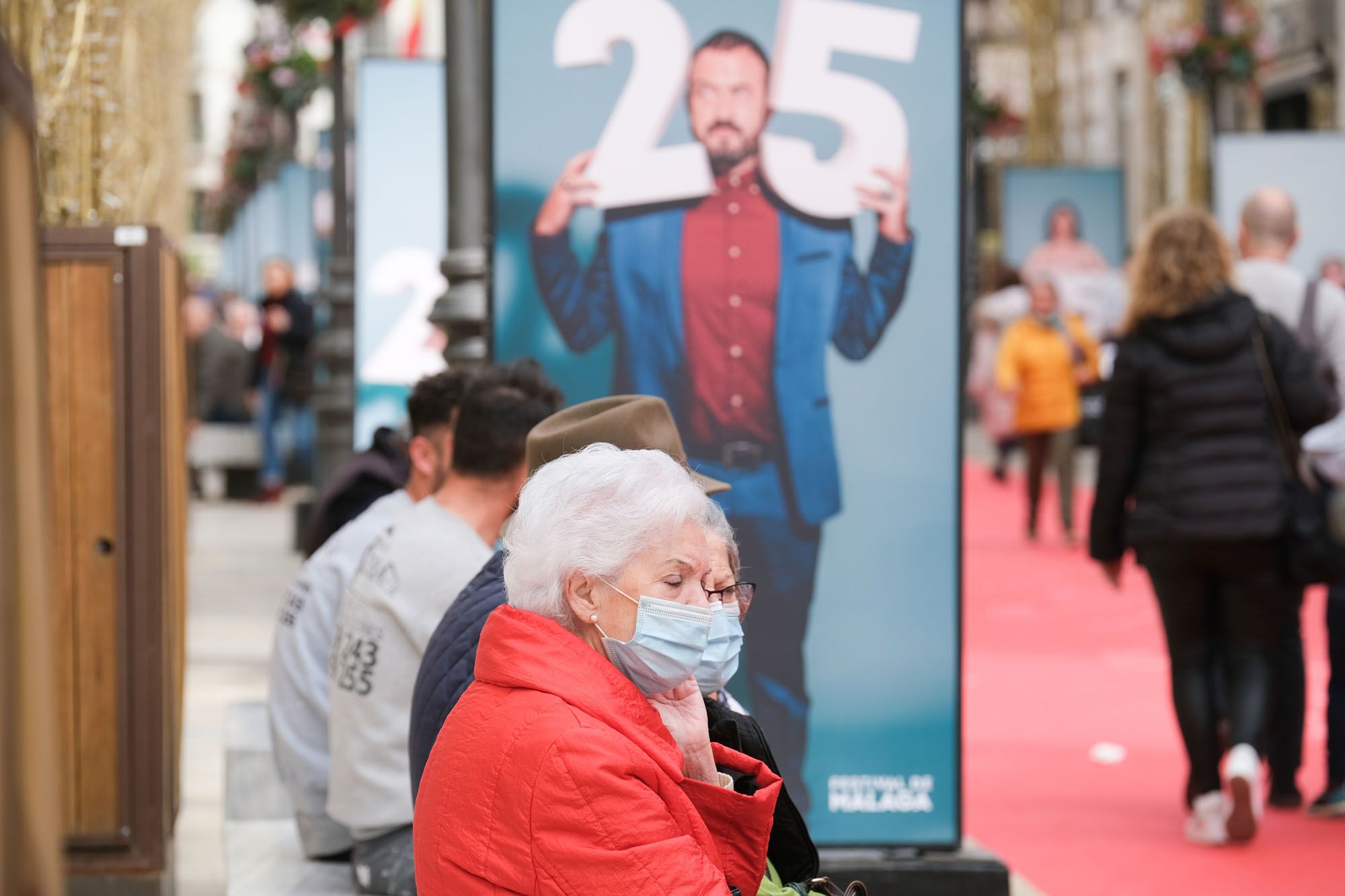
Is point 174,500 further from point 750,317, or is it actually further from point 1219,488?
point 1219,488

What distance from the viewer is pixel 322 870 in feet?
14.9

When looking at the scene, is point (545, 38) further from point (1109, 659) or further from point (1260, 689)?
point (1109, 659)

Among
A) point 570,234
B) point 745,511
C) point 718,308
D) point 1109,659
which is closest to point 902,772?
point 745,511

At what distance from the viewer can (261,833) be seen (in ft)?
16.6

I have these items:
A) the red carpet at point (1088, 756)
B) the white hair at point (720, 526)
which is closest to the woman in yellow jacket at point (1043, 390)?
the red carpet at point (1088, 756)

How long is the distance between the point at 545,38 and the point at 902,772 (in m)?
1.97

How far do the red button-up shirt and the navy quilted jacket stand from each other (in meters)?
1.40

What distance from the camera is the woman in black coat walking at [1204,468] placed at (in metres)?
5.79

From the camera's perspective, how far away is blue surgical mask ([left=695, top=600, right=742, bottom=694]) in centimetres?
269

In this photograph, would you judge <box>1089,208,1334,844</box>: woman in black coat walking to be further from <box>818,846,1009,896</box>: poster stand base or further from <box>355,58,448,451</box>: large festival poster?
<box>355,58,448,451</box>: large festival poster

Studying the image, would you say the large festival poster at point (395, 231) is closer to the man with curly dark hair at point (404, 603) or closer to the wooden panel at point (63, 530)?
the wooden panel at point (63, 530)

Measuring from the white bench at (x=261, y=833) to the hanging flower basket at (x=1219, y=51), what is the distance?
13246mm

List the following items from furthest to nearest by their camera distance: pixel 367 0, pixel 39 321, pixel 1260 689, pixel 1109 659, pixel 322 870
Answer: pixel 367 0 → pixel 1109 659 → pixel 1260 689 → pixel 322 870 → pixel 39 321

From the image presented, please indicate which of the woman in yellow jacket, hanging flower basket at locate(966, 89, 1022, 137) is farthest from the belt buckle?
hanging flower basket at locate(966, 89, 1022, 137)
